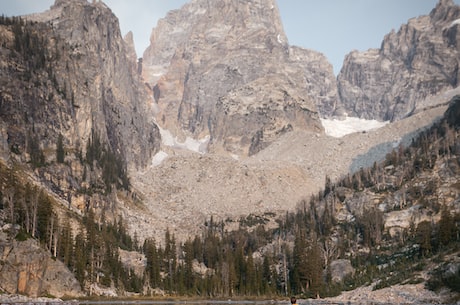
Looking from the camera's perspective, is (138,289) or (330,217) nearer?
(138,289)

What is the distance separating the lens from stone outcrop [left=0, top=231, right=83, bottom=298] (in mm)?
102688

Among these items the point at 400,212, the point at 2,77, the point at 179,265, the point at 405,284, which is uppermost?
the point at 2,77

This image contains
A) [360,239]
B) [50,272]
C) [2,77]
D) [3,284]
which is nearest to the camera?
[3,284]

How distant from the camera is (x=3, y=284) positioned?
101 meters

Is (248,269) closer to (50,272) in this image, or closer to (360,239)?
(360,239)

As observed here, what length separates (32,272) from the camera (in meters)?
107

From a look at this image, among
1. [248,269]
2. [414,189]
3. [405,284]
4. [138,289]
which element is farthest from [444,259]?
[414,189]

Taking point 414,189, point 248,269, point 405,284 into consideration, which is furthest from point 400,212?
point 405,284

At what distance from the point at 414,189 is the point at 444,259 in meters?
86.8

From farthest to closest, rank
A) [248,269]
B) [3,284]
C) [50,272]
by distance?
[248,269], [50,272], [3,284]

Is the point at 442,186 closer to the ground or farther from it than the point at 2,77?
closer to the ground

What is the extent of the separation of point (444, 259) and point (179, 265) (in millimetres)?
78720

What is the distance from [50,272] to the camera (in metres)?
113

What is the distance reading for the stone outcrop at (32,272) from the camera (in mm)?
102688
